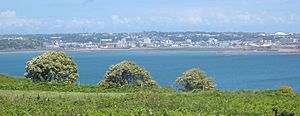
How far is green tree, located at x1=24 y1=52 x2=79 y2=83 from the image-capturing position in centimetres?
4681

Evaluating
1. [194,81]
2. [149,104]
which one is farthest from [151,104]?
[194,81]

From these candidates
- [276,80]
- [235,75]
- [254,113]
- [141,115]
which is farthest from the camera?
[235,75]

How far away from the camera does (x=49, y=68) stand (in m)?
46.8

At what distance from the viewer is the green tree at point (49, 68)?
46.8 meters

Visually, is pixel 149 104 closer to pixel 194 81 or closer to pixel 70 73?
pixel 70 73

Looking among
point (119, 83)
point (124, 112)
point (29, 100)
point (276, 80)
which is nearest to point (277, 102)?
point (124, 112)

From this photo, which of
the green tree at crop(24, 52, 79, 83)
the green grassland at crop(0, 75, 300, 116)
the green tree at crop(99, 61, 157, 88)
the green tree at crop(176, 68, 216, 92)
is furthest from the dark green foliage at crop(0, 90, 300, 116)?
the green tree at crop(176, 68, 216, 92)

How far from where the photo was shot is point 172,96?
2370 cm

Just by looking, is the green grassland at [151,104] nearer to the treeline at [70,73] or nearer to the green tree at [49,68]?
the treeline at [70,73]

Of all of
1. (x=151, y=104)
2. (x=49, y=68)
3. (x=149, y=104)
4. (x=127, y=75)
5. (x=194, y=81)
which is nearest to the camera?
(x=151, y=104)

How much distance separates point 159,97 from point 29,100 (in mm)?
5632

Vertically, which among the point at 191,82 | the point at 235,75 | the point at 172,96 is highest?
the point at 172,96

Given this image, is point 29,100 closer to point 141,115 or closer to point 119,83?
point 141,115

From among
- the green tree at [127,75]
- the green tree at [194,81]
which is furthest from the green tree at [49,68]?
the green tree at [194,81]
